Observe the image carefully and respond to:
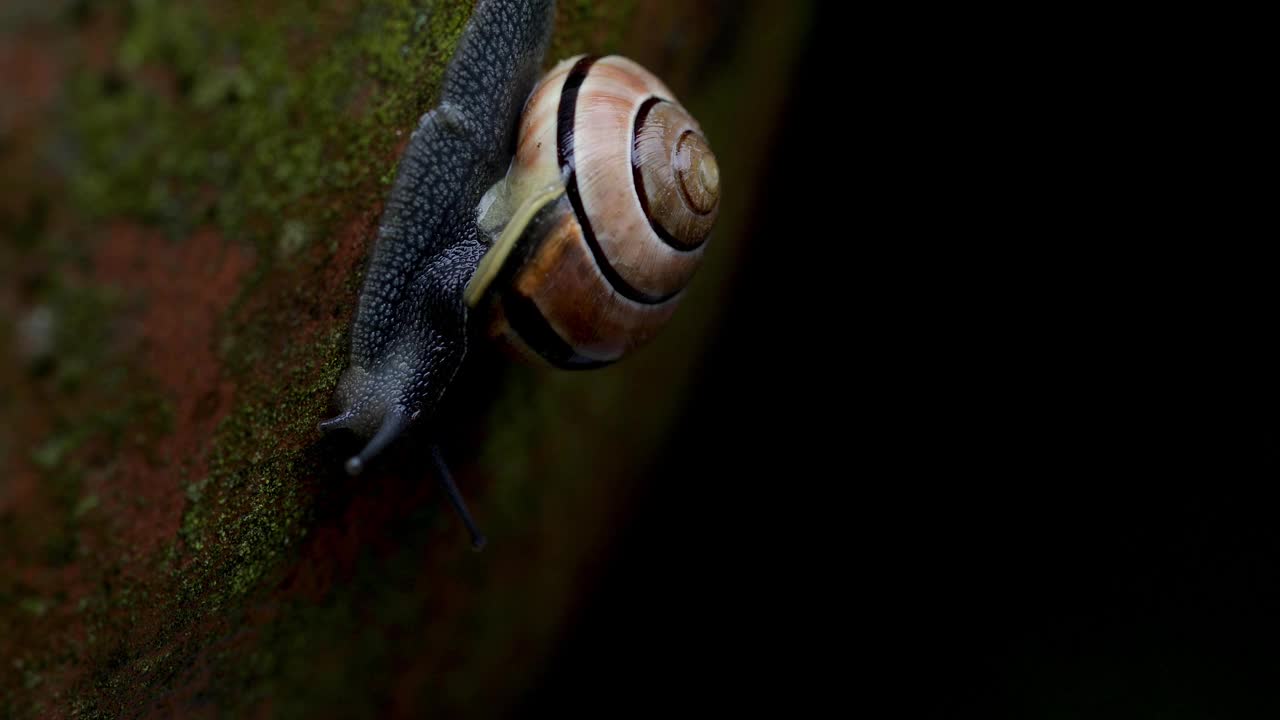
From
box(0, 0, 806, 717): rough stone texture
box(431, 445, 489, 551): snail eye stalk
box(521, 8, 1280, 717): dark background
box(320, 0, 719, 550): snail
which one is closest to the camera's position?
box(0, 0, 806, 717): rough stone texture

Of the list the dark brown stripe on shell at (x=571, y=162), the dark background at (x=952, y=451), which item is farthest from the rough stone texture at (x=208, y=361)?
the dark background at (x=952, y=451)

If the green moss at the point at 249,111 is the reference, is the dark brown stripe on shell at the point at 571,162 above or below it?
below

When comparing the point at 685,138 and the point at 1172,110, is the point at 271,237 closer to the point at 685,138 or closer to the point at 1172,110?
the point at 685,138

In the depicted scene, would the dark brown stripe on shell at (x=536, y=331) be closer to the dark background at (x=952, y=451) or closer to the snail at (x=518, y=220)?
the snail at (x=518, y=220)

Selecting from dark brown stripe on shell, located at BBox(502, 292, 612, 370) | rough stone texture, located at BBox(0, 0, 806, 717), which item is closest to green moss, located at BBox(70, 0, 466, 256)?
rough stone texture, located at BBox(0, 0, 806, 717)

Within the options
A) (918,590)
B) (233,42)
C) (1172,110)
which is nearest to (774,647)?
(918,590)

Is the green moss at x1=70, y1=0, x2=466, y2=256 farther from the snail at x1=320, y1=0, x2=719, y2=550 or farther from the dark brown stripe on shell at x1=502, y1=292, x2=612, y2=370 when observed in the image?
the dark brown stripe on shell at x1=502, y1=292, x2=612, y2=370
